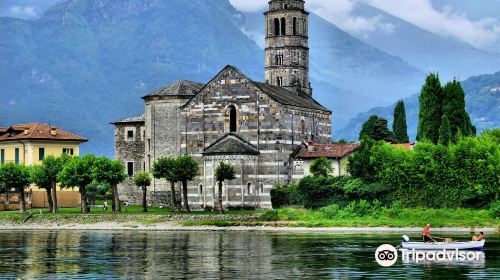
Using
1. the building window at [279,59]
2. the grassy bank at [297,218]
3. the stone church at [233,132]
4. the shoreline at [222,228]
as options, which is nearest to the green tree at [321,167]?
the stone church at [233,132]

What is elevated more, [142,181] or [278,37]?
[278,37]

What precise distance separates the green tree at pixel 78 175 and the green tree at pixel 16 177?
17.4 ft

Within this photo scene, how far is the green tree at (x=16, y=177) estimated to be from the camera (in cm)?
11188

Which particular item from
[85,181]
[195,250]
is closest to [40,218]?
[85,181]

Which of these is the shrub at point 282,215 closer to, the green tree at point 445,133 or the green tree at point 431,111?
the green tree at point 431,111

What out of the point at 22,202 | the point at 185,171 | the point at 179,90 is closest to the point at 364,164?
the point at 185,171

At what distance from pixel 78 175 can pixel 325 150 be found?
81.3 feet

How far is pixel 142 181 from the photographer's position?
109250mm

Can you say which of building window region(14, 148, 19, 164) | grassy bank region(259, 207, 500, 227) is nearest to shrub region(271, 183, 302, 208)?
grassy bank region(259, 207, 500, 227)

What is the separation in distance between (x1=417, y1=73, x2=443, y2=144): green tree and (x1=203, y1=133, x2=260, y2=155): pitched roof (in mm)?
18498

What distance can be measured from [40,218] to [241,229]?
20.5m

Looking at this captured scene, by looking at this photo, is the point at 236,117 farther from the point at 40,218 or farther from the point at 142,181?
the point at 40,218

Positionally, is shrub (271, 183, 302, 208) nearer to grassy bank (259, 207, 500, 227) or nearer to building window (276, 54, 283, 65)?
grassy bank (259, 207, 500, 227)

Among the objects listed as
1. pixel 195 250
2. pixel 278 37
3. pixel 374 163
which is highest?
pixel 278 37
